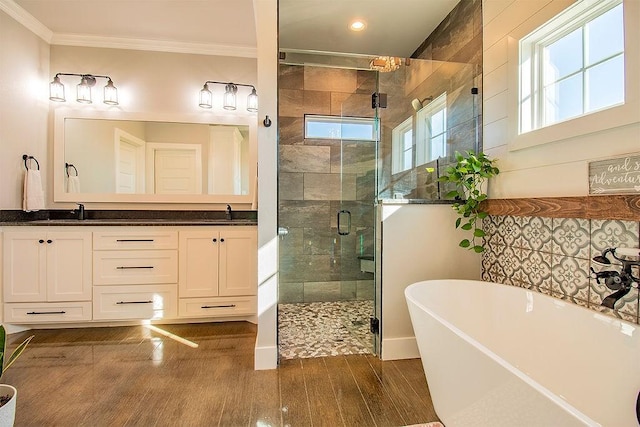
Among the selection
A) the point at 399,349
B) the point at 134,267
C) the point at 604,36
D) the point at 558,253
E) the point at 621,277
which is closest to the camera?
the point at 621,277

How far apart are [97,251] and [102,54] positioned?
6.51ft

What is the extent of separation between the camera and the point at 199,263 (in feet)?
8.49

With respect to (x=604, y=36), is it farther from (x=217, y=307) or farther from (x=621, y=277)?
(x=217, y=307)

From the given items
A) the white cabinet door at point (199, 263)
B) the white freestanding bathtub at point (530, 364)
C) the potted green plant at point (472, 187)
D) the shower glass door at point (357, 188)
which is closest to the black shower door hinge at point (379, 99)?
the shower glass door at point (357, 188)

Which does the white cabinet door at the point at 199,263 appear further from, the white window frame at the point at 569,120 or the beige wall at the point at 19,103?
the white window frame at the point at 569,120

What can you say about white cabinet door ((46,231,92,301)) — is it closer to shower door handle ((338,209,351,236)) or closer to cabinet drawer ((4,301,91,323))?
cabinet drawer ((4,301,91,323))

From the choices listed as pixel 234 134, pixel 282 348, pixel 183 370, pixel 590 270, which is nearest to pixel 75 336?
pixel 183 370

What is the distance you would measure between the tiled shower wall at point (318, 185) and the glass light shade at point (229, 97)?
0.52m

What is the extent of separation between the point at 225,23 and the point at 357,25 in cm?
123

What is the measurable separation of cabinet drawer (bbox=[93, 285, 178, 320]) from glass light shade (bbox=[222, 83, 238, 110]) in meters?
1.86

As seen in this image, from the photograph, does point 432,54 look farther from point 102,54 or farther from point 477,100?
point 102,54

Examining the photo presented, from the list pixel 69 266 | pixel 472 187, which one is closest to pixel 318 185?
pixel 472 187

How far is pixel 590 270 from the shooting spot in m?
1.43

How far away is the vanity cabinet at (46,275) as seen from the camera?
2.35m
